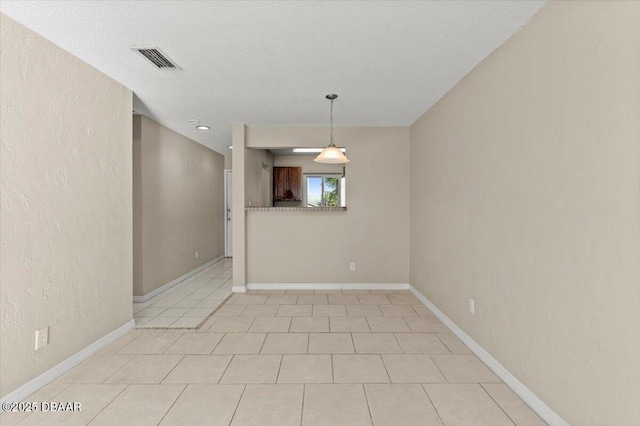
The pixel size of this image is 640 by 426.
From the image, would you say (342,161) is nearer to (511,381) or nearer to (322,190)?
(511,381)

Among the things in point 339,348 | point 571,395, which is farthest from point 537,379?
point 339,348

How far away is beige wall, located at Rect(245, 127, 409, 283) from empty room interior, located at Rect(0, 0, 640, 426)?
803mm

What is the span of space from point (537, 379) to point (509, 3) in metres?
2.25

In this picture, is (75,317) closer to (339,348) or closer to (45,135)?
(45,135)

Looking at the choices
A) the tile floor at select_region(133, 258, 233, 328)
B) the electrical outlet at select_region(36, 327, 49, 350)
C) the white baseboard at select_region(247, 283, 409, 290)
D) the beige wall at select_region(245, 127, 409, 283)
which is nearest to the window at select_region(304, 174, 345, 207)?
the tile floor at select_region(133, 258, 233, 328)

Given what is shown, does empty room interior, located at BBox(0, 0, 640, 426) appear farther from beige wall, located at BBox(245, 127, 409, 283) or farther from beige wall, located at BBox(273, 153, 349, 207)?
beige wall, located at BBox(273, 153, 349, 207)

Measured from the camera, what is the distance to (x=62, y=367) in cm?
255

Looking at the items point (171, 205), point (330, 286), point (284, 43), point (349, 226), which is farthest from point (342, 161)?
point (171, 205)

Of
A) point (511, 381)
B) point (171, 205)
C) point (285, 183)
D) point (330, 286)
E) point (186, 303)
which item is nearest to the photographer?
point (511, 381)

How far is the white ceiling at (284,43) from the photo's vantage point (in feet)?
6.72

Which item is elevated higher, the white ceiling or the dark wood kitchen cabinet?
the white ceiling

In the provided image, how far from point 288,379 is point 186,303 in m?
2.46

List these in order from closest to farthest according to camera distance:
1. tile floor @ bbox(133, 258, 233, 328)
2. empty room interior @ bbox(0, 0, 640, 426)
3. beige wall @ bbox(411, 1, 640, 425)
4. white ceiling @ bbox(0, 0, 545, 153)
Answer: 1. beige wall @ bbox(411, 1, 640, 425)
2. empty room interior @ bbox(0, 0, 640, 426)
3. white ceiling @ bbox(0, 0, 545, 153)
4. tile floor @ bbox(133, 258, 233, 328)

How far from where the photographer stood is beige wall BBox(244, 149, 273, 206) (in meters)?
5.18
